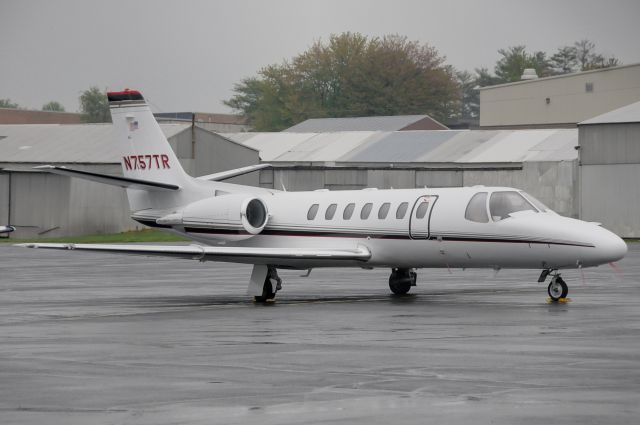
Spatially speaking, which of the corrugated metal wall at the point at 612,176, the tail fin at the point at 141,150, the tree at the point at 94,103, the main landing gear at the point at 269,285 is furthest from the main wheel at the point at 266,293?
the tree at the point at 94,103

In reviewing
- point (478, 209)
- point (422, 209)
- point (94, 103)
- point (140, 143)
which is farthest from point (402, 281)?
point (94, 103)

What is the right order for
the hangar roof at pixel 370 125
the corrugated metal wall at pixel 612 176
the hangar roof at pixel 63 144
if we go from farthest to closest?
the hangar roof at pixel 370 125 → the hangar roof at pixel 63 144 → the corrugated metal wall at pixel 612 176

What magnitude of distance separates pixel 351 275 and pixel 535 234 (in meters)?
11.6

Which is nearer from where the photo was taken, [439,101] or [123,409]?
[123,409]

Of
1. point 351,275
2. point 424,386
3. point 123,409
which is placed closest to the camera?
point 123,409

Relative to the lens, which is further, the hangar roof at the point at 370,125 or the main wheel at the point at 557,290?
the hangar roof at the point at 370,125

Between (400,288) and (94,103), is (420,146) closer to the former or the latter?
(400,288)

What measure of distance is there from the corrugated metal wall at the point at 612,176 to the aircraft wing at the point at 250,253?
30.4 m

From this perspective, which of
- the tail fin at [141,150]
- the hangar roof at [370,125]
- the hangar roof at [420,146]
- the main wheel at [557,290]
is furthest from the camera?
the hangar roof at [370,125]

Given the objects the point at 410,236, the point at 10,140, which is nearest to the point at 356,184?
the point at 10,140

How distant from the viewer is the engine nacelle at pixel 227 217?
84.7ft

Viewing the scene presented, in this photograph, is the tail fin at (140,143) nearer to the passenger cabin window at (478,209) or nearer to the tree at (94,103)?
the passenger cabin window at (478,209)

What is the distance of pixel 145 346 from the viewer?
52.1ft

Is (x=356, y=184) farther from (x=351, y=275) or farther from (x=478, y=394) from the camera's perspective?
(x=478, y=394)
